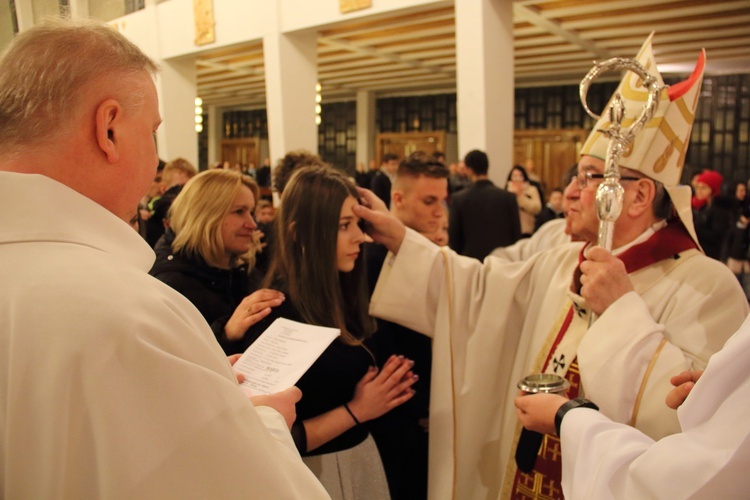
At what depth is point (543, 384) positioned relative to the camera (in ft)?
5.15

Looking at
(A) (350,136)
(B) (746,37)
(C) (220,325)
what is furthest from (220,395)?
(A) (350,136)

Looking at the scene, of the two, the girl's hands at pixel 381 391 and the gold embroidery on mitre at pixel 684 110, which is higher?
the gold embroidery on mitre at pixel 684 110

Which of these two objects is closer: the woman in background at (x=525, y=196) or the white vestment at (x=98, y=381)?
the white vestment at (x=98, y=381)

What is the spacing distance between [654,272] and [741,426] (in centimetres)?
105

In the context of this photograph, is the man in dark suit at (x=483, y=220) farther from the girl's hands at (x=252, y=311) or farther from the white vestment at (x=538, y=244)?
the girl's hands at (x=252, y=311)

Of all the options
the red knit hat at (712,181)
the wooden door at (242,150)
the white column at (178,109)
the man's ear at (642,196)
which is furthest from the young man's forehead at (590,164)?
the wooden door at (242,150)

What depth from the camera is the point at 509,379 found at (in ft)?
7.35

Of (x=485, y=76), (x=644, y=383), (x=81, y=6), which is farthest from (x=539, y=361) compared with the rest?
(x=485, y=76)

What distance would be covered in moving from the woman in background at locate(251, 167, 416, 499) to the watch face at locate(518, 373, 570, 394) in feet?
1.39

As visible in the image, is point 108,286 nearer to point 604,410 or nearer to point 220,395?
point 220,395

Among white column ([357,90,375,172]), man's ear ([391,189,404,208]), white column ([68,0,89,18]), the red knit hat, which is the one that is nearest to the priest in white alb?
man's ear ([391,189,404,208])

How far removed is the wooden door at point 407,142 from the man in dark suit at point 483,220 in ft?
32.9

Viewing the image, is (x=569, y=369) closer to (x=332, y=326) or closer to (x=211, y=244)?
(x=332, y=326)

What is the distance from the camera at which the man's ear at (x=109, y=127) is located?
0.88 metres
